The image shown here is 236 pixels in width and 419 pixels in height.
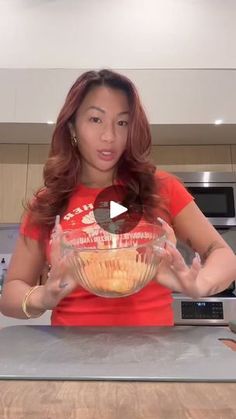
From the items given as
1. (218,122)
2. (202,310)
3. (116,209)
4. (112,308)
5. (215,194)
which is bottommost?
(202,310)

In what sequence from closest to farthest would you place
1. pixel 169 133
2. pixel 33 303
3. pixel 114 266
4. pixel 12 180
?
1. pixel 114 266
2. pixel 33 303
3. pixel 169 133
4. pixel 12 180

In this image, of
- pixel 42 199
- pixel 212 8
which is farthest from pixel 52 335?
pixel 212 8

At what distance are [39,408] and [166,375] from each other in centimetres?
14

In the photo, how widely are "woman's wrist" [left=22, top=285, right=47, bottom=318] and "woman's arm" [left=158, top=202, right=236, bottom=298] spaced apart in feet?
0.71

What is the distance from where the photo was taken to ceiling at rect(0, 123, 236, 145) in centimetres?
191

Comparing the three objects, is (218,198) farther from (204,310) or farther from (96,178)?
(96,178)

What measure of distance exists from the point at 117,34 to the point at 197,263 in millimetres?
1720

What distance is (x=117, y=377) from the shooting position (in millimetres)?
372

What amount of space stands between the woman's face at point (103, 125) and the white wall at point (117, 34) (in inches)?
47.9

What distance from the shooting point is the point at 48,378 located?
14.7 inches

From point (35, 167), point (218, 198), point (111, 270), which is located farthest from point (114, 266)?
point (35, 167)

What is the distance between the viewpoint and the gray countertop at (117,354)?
38cm

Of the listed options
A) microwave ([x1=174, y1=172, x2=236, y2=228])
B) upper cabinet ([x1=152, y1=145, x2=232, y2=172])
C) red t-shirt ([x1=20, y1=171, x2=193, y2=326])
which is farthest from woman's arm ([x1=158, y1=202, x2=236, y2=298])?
upper cabinet ([x1=152, y1=145, x2=232, y2=172])

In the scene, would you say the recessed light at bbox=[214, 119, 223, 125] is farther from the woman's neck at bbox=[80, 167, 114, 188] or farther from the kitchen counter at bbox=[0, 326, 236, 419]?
the kitchen counter at bbox=[0, 326, 236, 419]
